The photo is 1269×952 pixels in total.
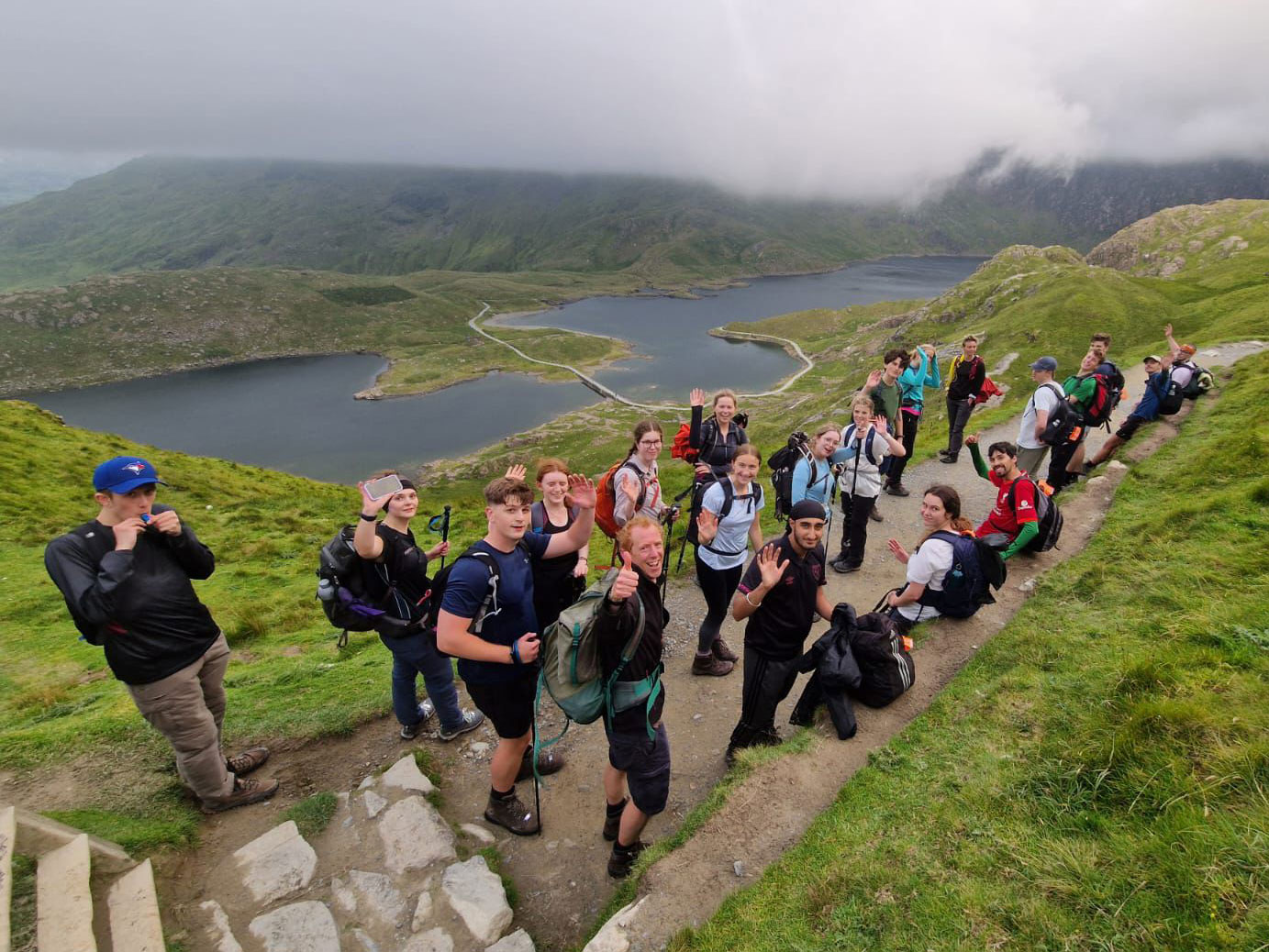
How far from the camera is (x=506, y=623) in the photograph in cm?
537

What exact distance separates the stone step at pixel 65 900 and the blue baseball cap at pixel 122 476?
296 cm

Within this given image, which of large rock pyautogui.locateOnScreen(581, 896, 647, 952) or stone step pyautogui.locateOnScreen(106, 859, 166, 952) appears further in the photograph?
large rock pyautogui.locateOnScreen(581, 896, 647, 952)

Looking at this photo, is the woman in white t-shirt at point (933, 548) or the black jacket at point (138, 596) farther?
the woman in white t-shirt at point (933, 548)

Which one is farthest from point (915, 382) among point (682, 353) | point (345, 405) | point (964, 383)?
point (682, 353)

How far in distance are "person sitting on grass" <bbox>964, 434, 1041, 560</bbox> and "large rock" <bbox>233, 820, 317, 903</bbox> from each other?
9.08 m

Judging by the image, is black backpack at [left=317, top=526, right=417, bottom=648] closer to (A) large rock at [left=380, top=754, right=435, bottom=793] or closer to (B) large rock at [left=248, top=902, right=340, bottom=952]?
(A) large rock at [left=380, top=754, right=435, bottom=793]

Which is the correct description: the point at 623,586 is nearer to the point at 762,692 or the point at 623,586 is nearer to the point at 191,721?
the point at 762,692

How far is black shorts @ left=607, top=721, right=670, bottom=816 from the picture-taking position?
5.17 metres

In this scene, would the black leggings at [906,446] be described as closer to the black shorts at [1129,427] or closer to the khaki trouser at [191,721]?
the black shorts at [1129,427]

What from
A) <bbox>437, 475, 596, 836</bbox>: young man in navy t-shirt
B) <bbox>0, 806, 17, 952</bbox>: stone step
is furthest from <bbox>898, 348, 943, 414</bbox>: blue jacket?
<bbox>0, 806, 17, 952</bbox>: stone step

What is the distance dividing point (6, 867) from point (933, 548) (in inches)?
353

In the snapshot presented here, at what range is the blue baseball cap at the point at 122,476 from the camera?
5.11 meters

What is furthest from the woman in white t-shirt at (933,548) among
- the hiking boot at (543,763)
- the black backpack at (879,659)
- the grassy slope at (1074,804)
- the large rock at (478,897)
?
the large rock at (478,897)

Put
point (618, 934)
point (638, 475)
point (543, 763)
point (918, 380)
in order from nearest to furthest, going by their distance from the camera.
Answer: point (618, 934)
point (543, 763)
point (638, 475)
point (918, 380)
